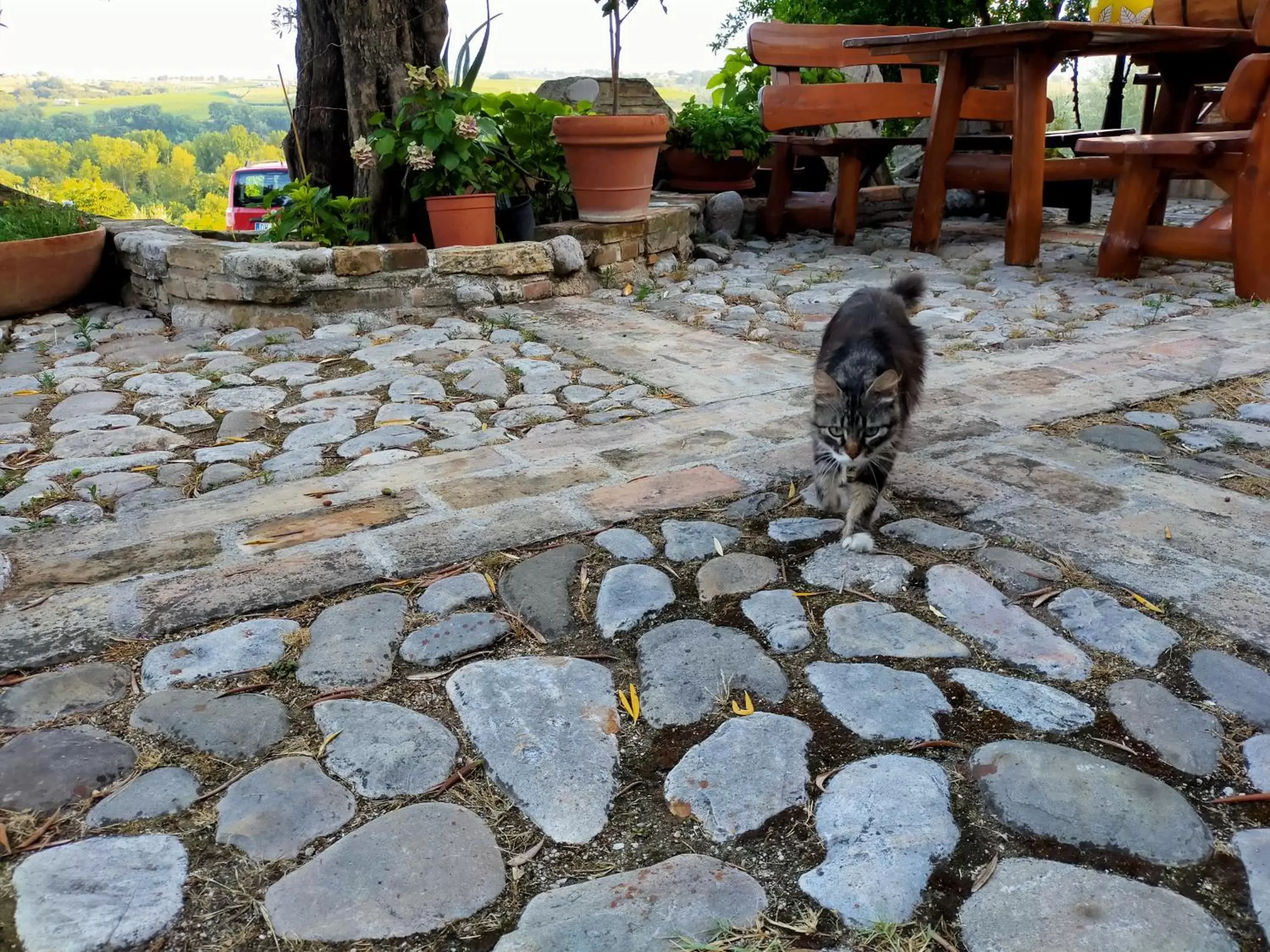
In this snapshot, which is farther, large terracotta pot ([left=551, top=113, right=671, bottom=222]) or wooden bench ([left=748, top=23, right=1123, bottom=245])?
wooden bench ([left=748, top=23, right=1123, bottom=245])

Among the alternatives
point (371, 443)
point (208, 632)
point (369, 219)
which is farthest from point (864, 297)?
point (369, 219)

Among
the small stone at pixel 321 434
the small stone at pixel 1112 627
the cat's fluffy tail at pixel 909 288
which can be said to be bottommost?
the small stone at pixel 1112 627

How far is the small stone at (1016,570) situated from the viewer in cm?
222

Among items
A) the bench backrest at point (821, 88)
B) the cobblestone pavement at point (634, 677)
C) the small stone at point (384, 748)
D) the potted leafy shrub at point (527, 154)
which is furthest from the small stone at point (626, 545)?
the bench backrest at point (821, 88)

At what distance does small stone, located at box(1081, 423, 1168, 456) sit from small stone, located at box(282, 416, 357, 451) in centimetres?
256

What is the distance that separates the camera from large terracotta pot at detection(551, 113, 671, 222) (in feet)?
18.1

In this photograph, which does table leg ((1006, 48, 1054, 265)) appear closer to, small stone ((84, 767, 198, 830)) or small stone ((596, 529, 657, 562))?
small stone ((596, 529, 657, 562))

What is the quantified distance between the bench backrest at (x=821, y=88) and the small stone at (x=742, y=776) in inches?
246

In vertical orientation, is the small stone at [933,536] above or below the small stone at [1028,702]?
above

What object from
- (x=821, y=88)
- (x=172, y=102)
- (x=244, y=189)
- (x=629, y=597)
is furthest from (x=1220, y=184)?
(x=172, y=102)

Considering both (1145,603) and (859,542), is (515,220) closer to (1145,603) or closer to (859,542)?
(859,542)

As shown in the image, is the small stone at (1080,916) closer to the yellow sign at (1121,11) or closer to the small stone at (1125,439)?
the small stone at (1125,439)

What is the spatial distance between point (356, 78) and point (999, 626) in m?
4.87

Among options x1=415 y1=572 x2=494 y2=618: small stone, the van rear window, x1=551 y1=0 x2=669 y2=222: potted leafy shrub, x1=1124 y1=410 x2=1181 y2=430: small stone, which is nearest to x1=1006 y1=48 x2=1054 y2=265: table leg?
x1=551 y1=0 x2=669 y2=222: potted leafy shrub
